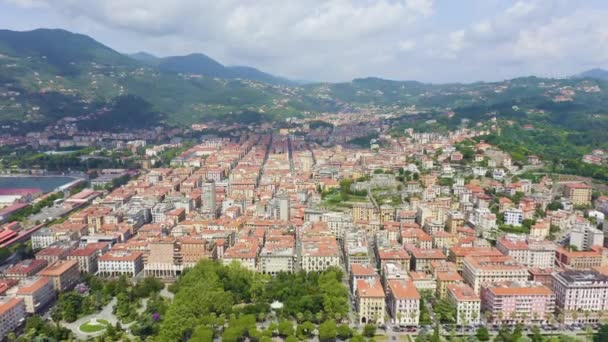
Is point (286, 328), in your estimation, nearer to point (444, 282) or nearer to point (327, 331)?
point (327, 331)

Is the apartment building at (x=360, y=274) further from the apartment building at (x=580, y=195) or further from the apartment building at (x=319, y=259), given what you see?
the apartment building at (x=580, y=195)

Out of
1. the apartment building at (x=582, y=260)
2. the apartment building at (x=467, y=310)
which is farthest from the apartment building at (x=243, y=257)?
the apartment building at (x=582, y=260)

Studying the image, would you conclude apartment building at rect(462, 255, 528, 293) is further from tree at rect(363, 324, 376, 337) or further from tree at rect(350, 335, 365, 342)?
tree at rect(350, 335, 365, 342)

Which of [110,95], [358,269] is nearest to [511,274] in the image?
[358,269]

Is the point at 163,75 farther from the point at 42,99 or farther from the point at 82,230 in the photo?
the point at 82,230

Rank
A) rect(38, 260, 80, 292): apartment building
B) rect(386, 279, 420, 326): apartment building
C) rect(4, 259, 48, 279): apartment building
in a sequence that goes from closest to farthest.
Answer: rect(386, 279, 420, 326): apartment building, rect(38, 260, 80, 292): apartment building, rect(4, 259, 48, 279): apartment building

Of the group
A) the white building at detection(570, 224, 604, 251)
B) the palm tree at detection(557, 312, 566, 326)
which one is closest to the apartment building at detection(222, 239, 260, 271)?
the palm tree at detection(557, 312, 566, 326)
